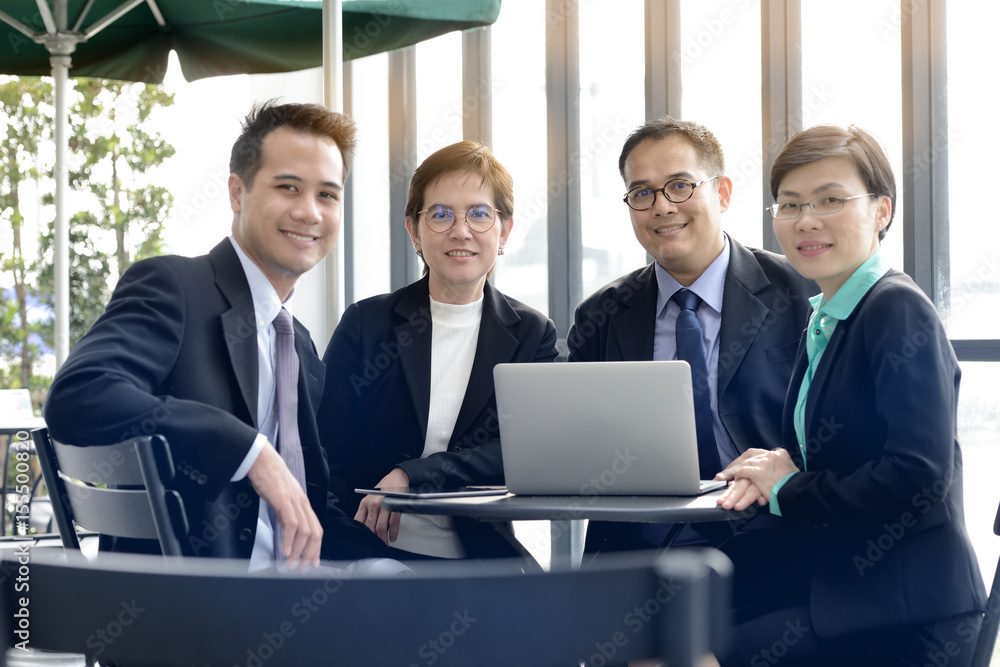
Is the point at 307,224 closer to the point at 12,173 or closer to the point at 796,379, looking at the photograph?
the point at 796,379

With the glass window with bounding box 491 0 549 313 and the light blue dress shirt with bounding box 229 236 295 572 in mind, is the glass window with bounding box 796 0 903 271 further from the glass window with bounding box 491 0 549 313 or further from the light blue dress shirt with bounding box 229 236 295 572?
the light blue dress shirt with bounding box 229 236 295 572

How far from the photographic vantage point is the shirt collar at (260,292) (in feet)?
5.88

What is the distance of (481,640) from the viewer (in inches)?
24.2

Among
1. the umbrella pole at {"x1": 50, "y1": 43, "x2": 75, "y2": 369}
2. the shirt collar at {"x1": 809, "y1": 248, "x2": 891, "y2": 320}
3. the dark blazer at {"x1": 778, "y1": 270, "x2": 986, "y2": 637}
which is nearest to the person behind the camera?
the dark blazer at {"x1": 778, "y1": 270, "x2": 986, "y2": 637}

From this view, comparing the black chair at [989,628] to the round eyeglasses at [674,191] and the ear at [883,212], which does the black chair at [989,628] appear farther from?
the round eyeglasses at [674,191]

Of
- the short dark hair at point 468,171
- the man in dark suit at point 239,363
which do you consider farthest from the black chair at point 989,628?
the short dark hair at point 468,171

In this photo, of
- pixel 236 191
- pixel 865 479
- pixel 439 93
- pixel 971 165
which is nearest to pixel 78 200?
pixel 439 93

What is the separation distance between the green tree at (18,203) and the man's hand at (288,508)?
4546 mm

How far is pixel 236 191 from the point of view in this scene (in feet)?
6.38

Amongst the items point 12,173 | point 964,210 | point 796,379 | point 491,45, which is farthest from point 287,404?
point 12,173

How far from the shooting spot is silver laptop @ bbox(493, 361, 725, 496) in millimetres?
1657

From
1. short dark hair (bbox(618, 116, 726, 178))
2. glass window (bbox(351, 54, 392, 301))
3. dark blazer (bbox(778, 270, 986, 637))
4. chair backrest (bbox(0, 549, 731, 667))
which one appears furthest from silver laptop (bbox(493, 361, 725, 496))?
glass window (bbox(351, 54, 392, 301))

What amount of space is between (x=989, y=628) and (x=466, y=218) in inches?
59.3

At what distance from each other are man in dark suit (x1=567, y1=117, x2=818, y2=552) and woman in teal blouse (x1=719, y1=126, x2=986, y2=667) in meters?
0.31
